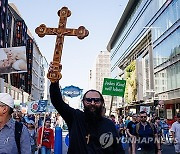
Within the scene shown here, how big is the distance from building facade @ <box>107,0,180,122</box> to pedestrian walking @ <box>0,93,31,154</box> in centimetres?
2721

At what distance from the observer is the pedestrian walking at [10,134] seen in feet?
10.1

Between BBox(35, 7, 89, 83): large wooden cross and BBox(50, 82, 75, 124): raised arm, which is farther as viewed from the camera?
BBox(35, 7, 89, 83): large wooden cross

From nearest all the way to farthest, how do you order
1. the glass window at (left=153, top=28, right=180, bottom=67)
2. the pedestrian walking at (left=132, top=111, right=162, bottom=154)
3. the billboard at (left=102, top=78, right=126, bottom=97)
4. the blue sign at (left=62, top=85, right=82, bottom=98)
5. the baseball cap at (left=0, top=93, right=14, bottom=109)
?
the baseball cap at (left=0, top=93, right=14, bottom=109) < the pedestrian walking at (left=132, top=111, right=162, bottom=154) < the blue sign at (left=62, top=85, right=82, bottom=98) < the billboard at (left=102, top=78, right=126, bottom=97) < the glass window at (left=153, top=28, right=180, bottom=67)

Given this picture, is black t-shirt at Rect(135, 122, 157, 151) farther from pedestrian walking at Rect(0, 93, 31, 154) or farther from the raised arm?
pedestrian walking at Rect(0, 93, 31, 154)

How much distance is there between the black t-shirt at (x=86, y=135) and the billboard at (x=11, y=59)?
1095 cm

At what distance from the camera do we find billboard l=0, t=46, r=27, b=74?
13.9 metres

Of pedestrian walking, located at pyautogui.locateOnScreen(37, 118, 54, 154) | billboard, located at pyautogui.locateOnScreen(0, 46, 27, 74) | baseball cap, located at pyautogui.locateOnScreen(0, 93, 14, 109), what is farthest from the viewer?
billboard, located at pyautogui.locateOnScreen(0, 46, 27, 74)

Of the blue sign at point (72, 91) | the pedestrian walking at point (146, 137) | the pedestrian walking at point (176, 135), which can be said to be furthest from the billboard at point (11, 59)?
the pedestrian walking at point (146, 137)

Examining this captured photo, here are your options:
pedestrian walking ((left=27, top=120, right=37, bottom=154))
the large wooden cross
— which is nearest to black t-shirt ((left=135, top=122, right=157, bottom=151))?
pedestrian walking ((left=27, top=120, right=37, bottom=154))

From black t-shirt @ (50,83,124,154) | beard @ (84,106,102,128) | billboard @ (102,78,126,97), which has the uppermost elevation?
billboard @ (102,78,126,97)

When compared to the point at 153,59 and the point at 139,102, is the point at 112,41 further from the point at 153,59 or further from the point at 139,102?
the point at 153,59

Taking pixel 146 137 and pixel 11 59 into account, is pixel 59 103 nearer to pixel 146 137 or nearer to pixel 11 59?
pixel 146 137

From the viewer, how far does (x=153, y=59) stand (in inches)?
1667

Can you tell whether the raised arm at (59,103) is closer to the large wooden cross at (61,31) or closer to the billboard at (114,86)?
the large wooden cross at (61,31)
